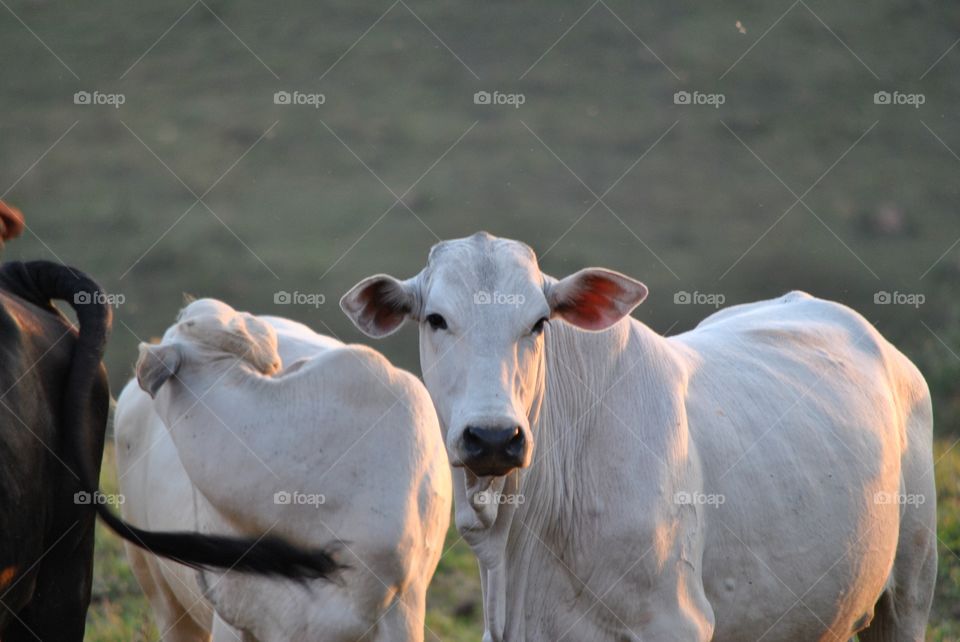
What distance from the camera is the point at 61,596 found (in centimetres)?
484

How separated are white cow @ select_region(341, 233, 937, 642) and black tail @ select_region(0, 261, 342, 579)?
637 mm

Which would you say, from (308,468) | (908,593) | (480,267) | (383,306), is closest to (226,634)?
(308,468)

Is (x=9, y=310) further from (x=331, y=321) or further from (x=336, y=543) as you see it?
(x=331, y=321)

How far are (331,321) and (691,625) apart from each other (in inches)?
1050

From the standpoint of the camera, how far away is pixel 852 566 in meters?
5.55

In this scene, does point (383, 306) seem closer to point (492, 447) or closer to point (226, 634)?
point (492, 447)

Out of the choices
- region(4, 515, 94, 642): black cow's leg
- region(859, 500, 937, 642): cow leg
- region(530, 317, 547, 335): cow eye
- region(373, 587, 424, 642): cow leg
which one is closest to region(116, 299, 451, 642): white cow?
region(373, 587, 424, 642): cow leg

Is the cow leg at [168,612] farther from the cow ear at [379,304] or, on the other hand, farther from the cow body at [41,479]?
the cow ear at [379,304]

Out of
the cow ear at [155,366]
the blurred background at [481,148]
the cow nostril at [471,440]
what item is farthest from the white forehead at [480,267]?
the blurred background at [481,148]

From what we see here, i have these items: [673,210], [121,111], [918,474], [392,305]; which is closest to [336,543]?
[392,305]

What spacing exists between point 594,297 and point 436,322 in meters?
0.58

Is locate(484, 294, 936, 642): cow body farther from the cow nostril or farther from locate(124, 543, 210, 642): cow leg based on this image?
locate(124, 543, 210, 642): cow leg

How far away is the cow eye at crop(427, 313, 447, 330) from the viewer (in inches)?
180

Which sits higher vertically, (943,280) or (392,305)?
(943,280)
